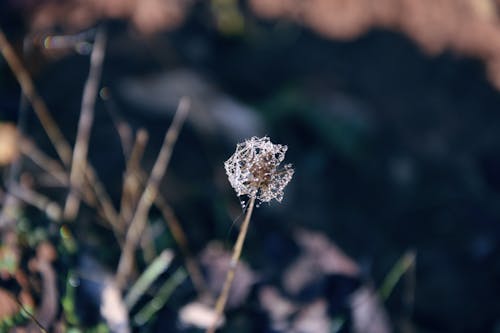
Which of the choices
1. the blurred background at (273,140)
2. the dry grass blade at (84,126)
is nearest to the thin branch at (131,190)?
the blurred background at (273,140)

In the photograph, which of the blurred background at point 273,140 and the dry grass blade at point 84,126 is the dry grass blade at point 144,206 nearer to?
the blurred background at point 273,140

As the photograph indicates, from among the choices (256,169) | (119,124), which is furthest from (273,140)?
(256,169)

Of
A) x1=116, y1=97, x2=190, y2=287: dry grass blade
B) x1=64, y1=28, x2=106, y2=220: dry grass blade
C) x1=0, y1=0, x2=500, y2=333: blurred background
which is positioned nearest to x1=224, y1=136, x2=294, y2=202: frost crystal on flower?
x1=0, y1=0, x2=500, y2=333: blurred background

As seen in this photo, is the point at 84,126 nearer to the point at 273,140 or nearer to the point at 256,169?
the point at 273,140

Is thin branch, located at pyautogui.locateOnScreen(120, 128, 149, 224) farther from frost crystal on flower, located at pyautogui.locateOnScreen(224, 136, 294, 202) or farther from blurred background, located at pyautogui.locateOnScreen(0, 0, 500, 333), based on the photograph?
frost crystal on flower, located at pyautogui.locateOnScreen(224, 136, 294, 202)

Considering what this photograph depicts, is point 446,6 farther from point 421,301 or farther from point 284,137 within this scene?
point 421,301
